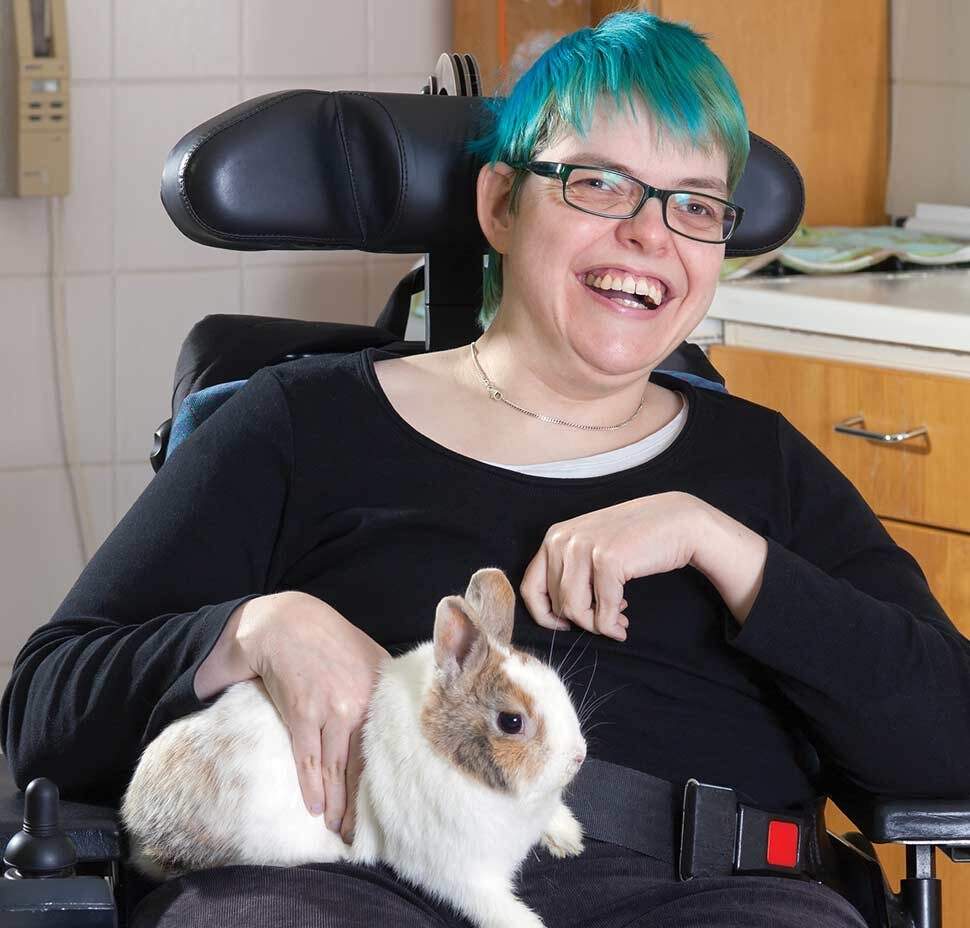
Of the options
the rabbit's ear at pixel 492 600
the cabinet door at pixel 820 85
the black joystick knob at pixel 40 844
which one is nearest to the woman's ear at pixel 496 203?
the rabbit's ear at pixel 492 600

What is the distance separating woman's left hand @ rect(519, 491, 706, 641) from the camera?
116 centimetres

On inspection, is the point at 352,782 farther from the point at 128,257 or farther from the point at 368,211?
the point at 128,257

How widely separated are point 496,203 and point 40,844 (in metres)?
0.75

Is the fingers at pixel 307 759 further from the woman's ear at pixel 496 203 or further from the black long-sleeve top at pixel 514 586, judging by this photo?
the woman's ear at pixel 496 203

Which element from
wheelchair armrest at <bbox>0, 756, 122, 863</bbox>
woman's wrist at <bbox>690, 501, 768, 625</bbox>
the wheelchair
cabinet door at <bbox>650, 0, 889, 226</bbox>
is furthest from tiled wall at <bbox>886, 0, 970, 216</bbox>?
wheelchair armrest at <bbox>0, 756, 122, 863</bbox>

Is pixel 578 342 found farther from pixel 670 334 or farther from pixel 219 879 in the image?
pixel 219 879

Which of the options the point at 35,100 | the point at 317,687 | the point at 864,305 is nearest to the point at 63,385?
the point at 35,100

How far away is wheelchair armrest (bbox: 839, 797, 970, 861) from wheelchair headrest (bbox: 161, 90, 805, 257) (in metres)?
0.69

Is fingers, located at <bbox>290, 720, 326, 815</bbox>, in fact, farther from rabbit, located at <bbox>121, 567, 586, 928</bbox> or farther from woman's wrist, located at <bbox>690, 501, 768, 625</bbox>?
woman's wrist, located at <bbox>690, 501, 768, 625</bbox>

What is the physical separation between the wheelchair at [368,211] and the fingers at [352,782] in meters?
0.44

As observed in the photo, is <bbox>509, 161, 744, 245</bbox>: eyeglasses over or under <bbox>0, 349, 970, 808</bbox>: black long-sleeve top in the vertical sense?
over

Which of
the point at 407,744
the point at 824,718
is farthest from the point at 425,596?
the point at 824,718

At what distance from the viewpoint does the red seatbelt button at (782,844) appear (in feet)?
3.96

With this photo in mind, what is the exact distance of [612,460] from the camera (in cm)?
133
